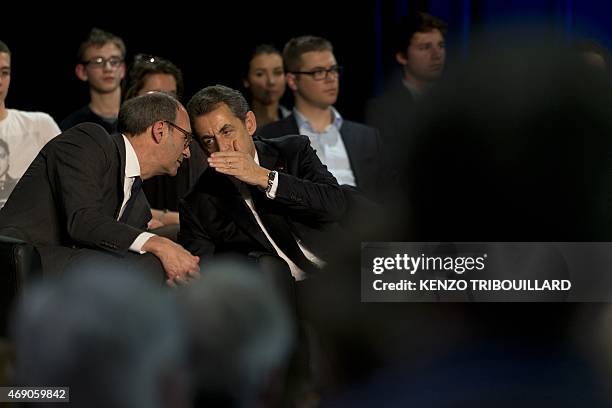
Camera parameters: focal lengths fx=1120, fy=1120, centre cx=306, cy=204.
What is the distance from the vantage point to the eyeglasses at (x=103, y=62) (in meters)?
4.09

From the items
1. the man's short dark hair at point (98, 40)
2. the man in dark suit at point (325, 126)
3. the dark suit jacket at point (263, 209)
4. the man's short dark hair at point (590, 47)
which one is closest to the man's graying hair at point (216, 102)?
the dark suit jacket at point (263, 209)

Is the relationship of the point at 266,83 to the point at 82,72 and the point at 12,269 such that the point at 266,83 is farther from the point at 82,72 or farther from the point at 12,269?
the point at 12,269

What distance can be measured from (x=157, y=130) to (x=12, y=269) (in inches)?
24.1

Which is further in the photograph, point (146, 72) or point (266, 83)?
point (266, 83)


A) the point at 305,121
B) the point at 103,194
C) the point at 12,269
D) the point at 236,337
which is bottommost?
the point at 236,337

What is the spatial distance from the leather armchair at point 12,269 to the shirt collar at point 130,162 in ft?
1.35

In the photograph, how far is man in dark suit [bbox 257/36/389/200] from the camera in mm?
3729

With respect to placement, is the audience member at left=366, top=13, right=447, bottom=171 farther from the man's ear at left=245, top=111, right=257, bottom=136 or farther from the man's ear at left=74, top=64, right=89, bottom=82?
the man's ear at left=74, top=64, right=89, bottom=82

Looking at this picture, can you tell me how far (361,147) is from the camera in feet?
12.3

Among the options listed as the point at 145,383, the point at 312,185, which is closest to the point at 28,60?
the point at 312,185

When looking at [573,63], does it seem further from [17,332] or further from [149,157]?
[17,332]

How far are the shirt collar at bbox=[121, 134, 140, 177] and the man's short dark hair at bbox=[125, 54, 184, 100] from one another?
698 millimetres

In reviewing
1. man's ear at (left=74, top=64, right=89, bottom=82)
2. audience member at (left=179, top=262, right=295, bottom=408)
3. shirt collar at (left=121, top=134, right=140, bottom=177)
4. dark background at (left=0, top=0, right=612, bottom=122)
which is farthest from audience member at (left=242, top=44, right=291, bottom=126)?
audience member at (left=179, top=262, right=295, bottom=408)

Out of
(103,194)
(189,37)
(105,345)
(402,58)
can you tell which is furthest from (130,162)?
(189,37)
